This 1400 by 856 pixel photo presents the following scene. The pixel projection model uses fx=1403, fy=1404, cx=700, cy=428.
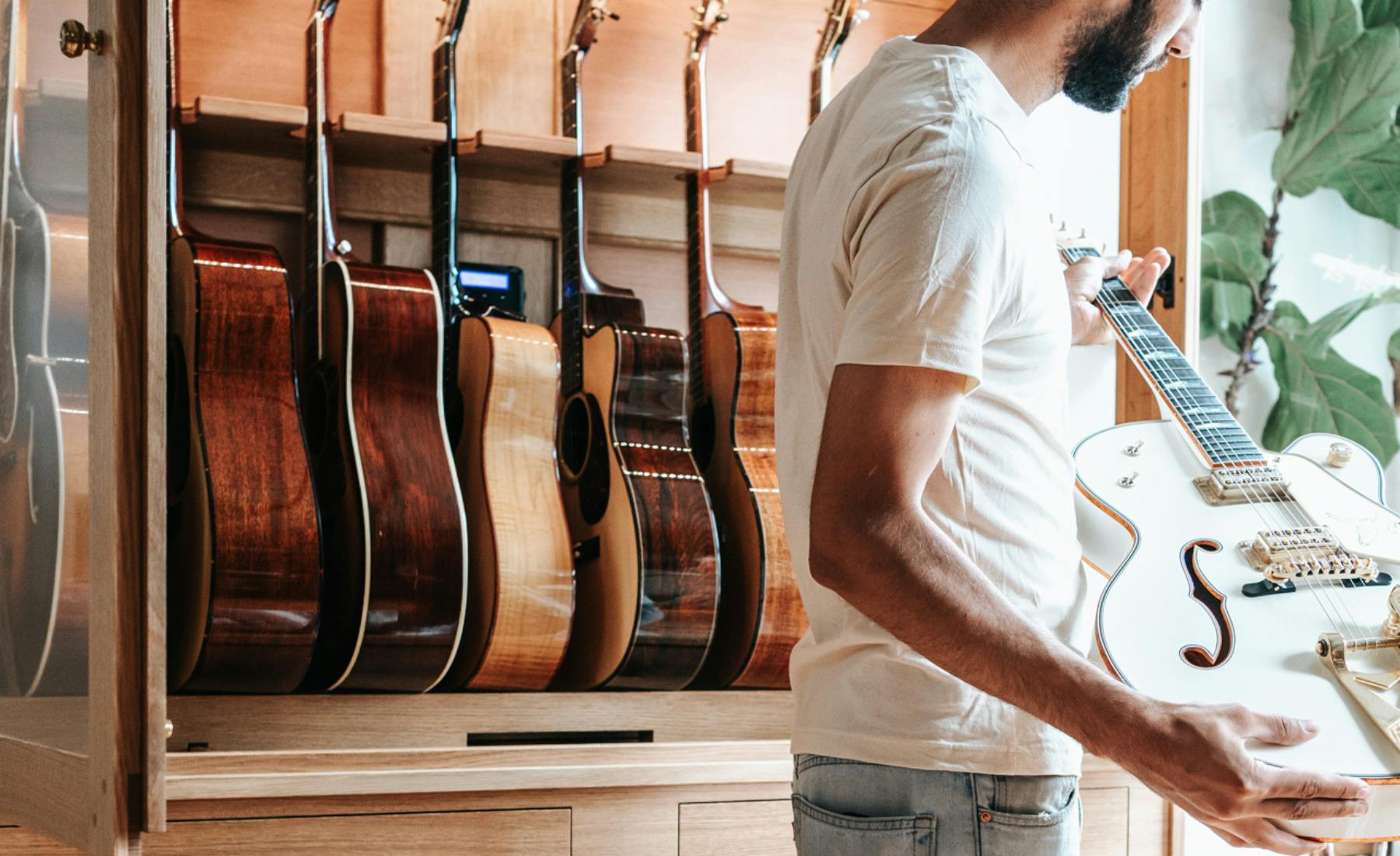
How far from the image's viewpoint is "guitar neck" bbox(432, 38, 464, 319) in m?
1.92

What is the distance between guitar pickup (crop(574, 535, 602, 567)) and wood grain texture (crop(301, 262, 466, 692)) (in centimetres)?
23

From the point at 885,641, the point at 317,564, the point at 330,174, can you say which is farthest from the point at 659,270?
the point at 885,641

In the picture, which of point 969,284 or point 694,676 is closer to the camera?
point 969,284

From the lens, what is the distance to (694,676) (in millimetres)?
1840

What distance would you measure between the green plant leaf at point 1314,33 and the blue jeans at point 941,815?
1.72m

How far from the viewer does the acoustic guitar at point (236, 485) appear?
156cm

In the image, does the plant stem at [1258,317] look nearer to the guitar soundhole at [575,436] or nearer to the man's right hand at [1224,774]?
the guitar soundhole at [575,436]

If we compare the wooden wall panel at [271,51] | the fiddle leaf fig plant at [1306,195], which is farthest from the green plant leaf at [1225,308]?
the wooden wall panel at [271,51]

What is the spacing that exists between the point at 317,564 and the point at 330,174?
58cm

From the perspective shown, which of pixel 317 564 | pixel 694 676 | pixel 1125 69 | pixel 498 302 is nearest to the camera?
pixel 1125 69

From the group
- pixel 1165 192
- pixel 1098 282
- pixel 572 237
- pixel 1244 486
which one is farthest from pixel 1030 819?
pixel 1165 192

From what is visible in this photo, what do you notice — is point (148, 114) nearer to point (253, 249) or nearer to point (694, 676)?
point (253, 249)

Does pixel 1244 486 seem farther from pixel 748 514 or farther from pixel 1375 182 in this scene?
pixel 1375 182

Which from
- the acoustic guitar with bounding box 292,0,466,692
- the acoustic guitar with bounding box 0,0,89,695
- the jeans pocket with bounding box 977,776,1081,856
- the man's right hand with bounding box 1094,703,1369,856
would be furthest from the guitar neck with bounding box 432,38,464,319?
the man's right hand with bounding box 1094,703,1369,856
